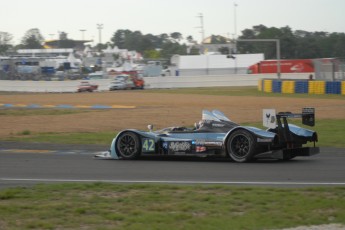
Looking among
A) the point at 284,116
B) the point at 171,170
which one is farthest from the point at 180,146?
the point at 284,116

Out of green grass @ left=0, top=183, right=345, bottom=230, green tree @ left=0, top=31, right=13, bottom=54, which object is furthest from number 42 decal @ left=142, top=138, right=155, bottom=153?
green tree @ left=0, top=31, right=13, bottom=54

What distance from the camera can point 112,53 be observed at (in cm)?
15750

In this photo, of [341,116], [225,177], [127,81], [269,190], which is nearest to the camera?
[269,190]

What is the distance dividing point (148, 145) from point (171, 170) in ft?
5.61

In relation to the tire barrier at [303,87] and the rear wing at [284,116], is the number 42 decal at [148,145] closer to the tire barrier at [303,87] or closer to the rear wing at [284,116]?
the rear wing at [284,116]

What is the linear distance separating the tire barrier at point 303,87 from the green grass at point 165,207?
3804cm

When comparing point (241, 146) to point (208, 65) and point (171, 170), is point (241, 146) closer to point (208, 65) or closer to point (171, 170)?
point (171, 170)

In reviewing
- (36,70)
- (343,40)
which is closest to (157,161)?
(36,70)

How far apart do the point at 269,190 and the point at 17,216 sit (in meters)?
3.39

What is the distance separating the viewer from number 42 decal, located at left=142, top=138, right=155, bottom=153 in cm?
1291

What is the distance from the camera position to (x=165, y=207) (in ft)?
24.0

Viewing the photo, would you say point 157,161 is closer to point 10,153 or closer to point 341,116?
point 10,153

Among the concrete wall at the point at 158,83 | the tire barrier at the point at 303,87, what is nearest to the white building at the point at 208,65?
the concrete wall at the point at 158,83

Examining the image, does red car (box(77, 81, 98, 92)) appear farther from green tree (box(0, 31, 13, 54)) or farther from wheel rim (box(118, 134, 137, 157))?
green tree (box(0, 31, 13, 54))
